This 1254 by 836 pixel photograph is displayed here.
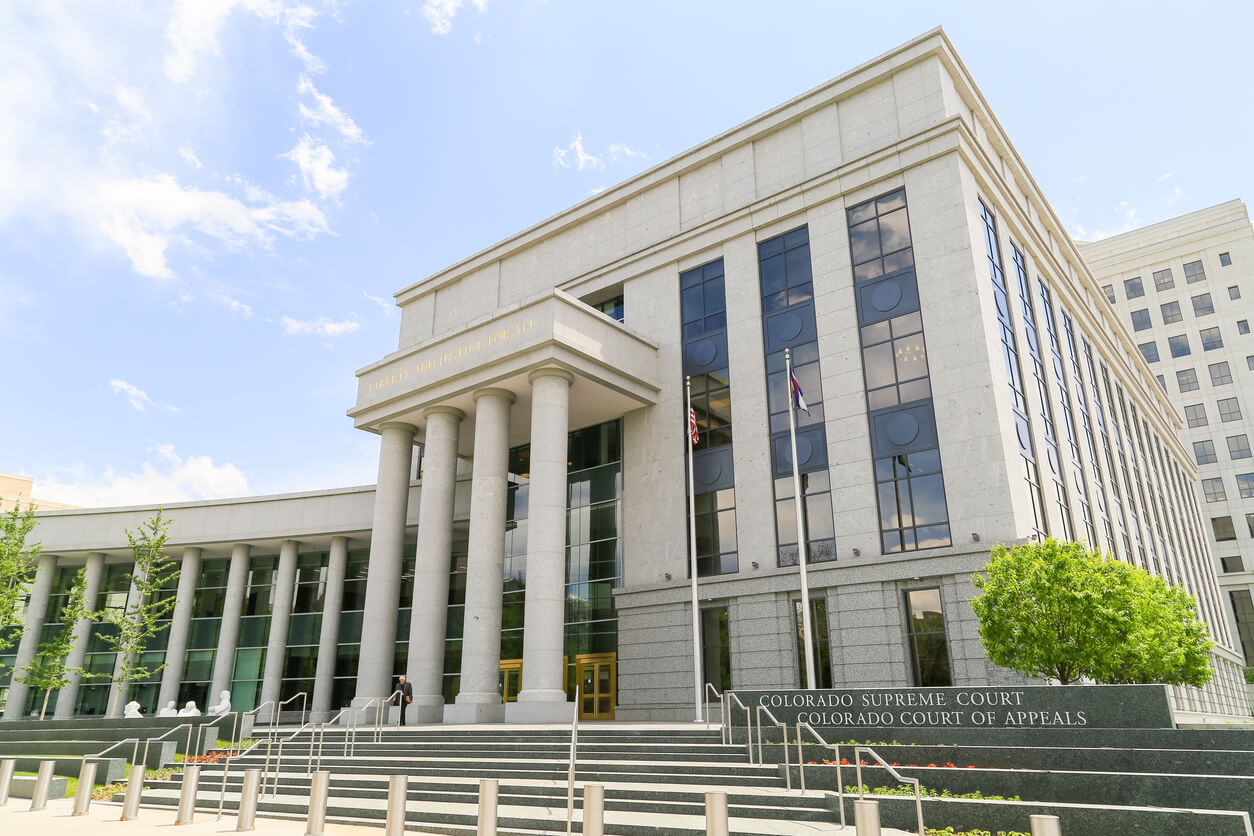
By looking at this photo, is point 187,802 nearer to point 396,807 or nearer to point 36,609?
point 396,807

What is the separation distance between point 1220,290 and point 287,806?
85.0m

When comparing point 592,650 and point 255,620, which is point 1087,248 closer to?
point 592,650

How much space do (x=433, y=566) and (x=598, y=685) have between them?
790 centimetres

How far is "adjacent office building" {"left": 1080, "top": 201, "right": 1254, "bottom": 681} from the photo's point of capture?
230 ft

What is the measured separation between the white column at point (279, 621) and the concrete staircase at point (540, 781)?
64.0ft

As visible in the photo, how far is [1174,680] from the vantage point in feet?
94.9

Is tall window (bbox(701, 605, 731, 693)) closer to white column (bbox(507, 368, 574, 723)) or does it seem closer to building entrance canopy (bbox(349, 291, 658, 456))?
white column (bbox(507, 368, 574, 723))

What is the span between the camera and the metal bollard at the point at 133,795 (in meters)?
15.1

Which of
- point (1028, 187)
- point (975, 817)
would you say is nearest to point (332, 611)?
point (975, 817)

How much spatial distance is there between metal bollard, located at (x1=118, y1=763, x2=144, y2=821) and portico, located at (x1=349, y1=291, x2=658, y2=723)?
12768mm

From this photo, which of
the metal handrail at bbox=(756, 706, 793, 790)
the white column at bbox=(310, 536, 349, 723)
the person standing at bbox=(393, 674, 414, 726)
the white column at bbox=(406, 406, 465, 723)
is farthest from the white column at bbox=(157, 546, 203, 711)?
the metal handrail at bbox=(756, 706, 793, 790)

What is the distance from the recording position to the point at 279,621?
136 ft

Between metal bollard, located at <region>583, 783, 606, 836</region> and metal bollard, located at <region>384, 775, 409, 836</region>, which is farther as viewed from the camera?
metal bollard, located at <region>384, 775, 409, 836</region>

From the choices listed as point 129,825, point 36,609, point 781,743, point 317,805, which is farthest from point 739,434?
point 36,609
